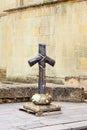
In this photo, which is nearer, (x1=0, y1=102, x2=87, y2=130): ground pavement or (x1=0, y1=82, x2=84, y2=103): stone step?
(x1=0, y1=102, x2=87, y2=130): ground pavement

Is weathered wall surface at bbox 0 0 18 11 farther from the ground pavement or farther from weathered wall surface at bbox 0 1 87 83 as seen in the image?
the ground pavement

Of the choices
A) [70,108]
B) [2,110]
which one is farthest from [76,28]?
[2,110]

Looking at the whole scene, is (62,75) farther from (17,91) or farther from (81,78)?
(17,91)

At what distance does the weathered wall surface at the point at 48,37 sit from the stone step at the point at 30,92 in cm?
97

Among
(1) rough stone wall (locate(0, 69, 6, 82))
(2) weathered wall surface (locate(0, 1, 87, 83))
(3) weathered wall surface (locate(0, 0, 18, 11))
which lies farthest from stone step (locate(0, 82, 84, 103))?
(3) weathered wall surface (locate(0, 0, 18, 11))

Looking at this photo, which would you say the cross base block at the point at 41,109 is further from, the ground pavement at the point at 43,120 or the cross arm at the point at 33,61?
the cross arm at the point at 33,61

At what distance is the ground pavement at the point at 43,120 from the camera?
18.1ft

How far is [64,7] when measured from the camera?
32.2ft

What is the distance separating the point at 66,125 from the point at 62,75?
14.2ft

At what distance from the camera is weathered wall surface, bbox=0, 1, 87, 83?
9384mm

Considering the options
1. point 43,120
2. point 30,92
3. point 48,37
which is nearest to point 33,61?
point 43,120

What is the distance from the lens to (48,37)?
1037 cm

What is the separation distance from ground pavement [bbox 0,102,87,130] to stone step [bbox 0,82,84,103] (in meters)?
0.50

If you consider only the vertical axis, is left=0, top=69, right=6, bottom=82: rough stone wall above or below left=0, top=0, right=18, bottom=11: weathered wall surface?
below
